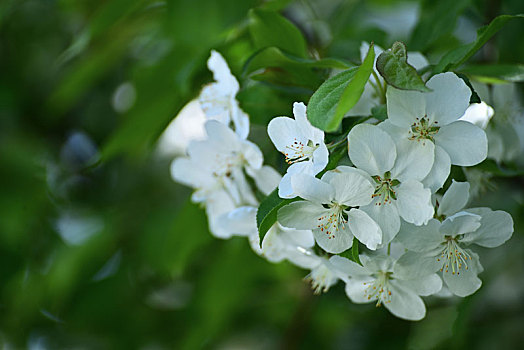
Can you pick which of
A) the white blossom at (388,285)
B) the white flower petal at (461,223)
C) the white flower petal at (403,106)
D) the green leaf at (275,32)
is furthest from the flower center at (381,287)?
the green leaf at (275,32)

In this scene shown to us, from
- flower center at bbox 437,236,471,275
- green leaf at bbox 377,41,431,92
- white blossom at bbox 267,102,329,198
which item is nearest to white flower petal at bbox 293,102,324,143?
white blossom at bbox 267,102,329,198

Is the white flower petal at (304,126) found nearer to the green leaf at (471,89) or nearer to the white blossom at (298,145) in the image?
the white blossom at (298,145)

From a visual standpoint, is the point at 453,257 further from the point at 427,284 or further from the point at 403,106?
the point at 403,106

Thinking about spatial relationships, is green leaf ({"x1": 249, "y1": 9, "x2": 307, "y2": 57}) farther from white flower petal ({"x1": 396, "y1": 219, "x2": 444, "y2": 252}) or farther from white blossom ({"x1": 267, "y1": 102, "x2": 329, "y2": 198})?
white flower petal ({"x1": 396, "y1": 219, "x2": 444, "y2": 252})

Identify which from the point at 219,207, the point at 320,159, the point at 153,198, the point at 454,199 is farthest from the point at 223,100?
the point at 153,198

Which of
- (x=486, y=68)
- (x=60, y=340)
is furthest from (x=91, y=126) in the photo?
(x=486, y=68)

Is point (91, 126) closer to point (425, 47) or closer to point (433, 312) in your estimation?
point (433, 312)
